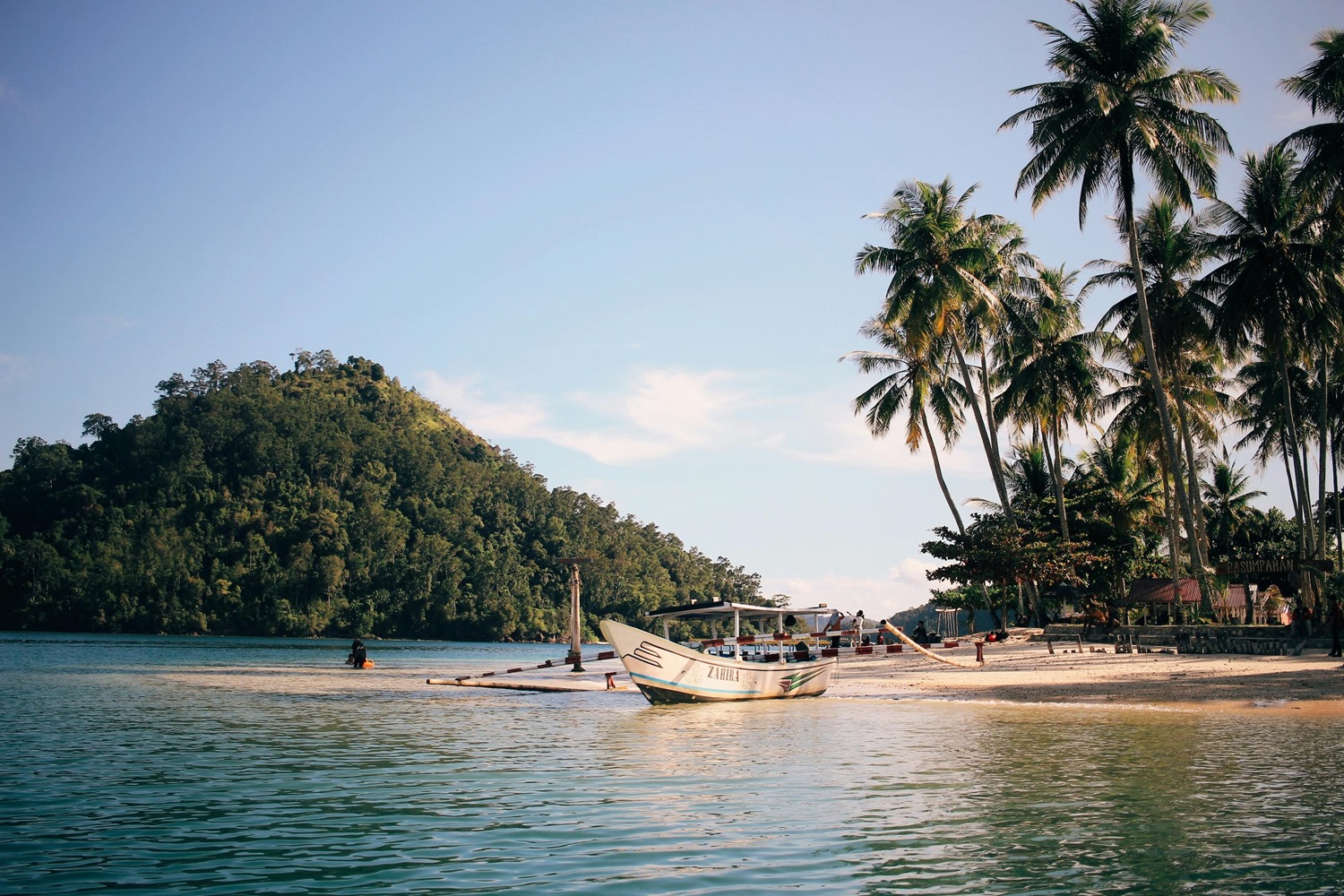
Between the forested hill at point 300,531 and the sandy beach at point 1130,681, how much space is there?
299ft

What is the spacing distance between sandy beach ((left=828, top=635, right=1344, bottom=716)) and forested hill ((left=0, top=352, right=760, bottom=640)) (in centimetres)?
9100

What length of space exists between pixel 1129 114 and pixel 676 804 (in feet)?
96.7

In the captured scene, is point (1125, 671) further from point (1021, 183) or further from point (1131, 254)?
point (1021, 183)

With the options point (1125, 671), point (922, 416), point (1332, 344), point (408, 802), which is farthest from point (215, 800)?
point (922, 416)

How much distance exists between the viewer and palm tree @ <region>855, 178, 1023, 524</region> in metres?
43.0

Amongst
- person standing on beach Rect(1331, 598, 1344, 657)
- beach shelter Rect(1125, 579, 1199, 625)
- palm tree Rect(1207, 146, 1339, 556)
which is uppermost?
palm tree Rect(1207, 146, 1339, 556)

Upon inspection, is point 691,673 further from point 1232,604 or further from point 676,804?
point 1232,604

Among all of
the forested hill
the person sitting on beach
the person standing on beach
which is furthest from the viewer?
the forested hill

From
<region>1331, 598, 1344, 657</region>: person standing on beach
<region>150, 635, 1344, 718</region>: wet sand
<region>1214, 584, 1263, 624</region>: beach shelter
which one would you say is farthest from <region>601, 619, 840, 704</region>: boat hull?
<region>1214, 584, 1263, 624</region>: beach shelter

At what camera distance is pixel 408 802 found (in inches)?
429

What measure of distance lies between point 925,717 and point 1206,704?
5853 millimetres


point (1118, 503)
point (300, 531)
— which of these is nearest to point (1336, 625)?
point (1118, 503)

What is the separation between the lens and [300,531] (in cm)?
11594

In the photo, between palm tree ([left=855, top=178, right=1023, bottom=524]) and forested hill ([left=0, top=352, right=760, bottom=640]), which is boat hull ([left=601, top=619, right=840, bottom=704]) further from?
forested hill ([left=0, top=352, right=760, bottom=640])
